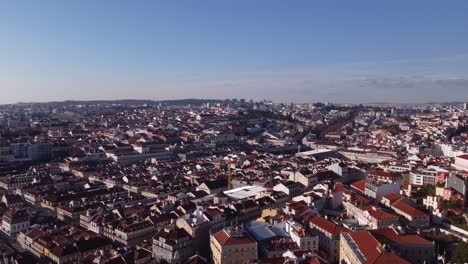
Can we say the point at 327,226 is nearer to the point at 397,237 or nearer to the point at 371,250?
the point at 397,237

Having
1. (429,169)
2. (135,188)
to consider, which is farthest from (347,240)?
(135,188)

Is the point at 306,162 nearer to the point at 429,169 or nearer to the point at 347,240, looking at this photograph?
the point at 429,169

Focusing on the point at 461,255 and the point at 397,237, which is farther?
the point at 397,237

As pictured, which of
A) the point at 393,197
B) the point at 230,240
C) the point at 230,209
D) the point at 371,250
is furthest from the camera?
the point at 393,197

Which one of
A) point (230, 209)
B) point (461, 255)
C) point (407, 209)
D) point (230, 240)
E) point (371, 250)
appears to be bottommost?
point (230, 209)

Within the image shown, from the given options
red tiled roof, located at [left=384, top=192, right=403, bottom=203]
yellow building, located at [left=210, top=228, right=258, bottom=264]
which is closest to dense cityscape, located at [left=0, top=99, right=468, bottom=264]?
yellow building, located at [left=210, top=228, right=258, bottom=264]

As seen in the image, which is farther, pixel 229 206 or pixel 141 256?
pixel 229 206

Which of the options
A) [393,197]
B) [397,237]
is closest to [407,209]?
[393,197]

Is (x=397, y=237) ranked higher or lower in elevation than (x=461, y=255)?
higher

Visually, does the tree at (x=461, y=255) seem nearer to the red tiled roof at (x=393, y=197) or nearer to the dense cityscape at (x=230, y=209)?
the dense cityscape at (x=230, y=209)
